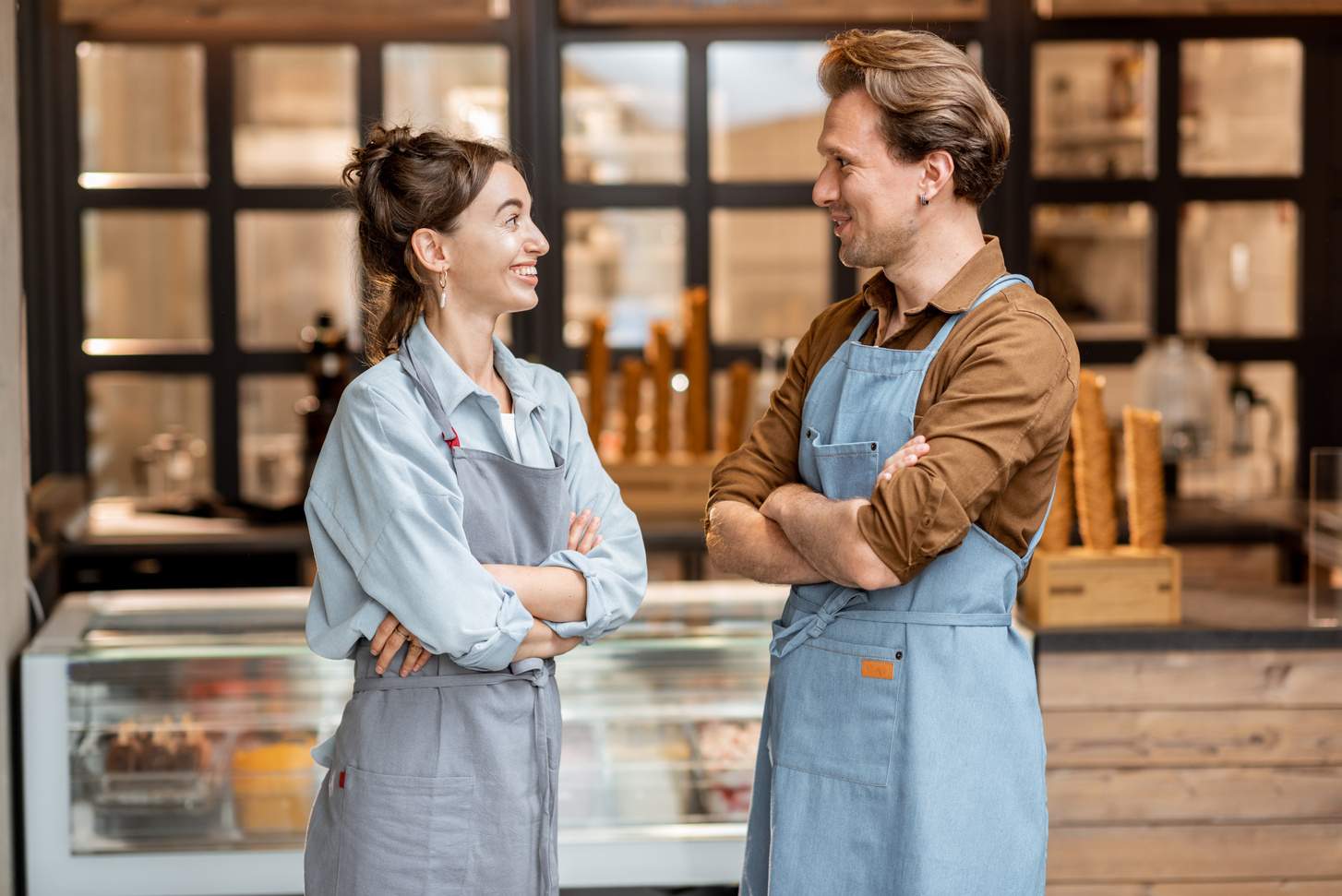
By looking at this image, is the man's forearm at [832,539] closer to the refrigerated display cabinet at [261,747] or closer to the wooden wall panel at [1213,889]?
the refrigerated display cabinet at [261,747]

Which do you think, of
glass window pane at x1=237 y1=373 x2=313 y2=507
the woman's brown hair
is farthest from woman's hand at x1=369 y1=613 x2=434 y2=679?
glass window pane at x1=237 y1=373 x2=313 y2=507

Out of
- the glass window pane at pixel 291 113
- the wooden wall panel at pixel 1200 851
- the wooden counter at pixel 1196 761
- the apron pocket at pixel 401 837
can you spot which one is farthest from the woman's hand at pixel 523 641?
the glass window pane at pixel 291 113

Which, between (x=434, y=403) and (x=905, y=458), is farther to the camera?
(x=434, y=403)

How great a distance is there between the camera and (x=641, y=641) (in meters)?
2.46

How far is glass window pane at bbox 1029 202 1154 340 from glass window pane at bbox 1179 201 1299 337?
0.15 meters

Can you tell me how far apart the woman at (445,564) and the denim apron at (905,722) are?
0.30 meters

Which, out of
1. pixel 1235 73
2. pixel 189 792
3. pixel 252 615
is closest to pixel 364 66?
pixel 252 615

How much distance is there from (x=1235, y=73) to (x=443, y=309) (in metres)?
3.46

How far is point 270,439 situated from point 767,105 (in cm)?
208

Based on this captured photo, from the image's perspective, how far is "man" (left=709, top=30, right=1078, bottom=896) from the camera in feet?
5.29

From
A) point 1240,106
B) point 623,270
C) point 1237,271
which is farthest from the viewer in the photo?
point 623,270

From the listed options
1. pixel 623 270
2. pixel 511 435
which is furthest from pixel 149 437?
pixel 511 435

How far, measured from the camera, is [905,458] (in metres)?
1.58

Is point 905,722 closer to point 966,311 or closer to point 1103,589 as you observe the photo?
point 966,311
